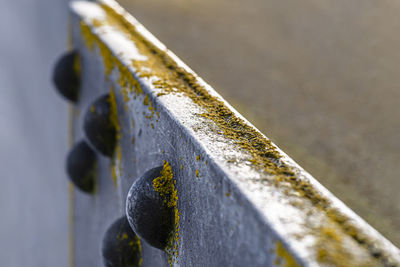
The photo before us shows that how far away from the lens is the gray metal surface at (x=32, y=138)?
3692 mm

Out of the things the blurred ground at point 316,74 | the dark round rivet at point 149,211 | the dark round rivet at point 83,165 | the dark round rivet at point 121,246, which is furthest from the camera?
the dark round rivet at point 83,165

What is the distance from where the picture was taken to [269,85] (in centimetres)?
301

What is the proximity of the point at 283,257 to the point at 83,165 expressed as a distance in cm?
181

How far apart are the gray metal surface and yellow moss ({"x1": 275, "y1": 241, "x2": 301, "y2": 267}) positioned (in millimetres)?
2867

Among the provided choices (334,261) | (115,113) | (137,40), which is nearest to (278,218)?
(334,261)

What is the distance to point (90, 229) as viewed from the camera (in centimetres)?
263

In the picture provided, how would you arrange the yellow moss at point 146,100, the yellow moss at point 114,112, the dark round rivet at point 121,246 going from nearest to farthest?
the yellow moss at point 146,100 → the dark round rivet at point 121,246 → the yellow moss at point 114,112

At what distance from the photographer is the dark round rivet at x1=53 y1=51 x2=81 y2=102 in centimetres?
269

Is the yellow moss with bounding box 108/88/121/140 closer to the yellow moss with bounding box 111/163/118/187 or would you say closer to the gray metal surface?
the yellow moss with bounding box 111/163/118/187

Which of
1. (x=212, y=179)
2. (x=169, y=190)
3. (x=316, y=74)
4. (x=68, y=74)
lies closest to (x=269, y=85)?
(x=316, y=74)

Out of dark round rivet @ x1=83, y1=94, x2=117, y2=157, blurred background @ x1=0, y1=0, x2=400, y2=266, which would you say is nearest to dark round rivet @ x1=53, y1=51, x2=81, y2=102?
blurred background @ x1=0, y1=0, x2=400, y2=266

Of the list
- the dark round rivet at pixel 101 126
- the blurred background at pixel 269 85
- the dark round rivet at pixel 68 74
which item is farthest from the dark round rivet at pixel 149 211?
the dark round rivet at pixel 68 74

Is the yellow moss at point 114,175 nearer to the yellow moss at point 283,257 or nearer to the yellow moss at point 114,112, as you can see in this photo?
the yellow moss at point 114,112

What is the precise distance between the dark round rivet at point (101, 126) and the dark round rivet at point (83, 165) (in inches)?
18.2
